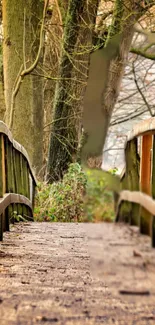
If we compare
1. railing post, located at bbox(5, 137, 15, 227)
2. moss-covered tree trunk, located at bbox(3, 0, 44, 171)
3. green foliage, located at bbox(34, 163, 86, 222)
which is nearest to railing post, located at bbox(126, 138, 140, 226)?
railing post, located at bbox(5, 137, 15, 227)

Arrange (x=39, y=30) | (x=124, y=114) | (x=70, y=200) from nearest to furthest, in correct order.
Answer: (x=124, y=114), (x=70, y=200), (x=39, y=30)

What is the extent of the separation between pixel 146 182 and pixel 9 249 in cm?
217

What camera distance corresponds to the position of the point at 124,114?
34cm

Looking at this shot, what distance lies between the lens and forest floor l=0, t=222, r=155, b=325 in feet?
0.76

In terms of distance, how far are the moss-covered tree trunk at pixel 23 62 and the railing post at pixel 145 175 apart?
21.8 feet

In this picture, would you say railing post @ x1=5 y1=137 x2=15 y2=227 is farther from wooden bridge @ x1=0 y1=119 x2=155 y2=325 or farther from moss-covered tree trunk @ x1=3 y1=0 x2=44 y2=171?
moss-covered tree trunk @ x1=3 y1=0 x2=44 y2=171

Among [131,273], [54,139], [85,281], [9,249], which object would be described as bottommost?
[54,139]

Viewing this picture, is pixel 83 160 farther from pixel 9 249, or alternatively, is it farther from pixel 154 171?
pixel 9 249

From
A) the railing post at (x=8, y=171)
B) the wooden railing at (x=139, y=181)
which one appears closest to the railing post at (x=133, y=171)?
the wooden railing at (x=139, y=181)

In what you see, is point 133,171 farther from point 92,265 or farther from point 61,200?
point 61,200

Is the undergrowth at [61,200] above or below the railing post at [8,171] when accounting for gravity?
below

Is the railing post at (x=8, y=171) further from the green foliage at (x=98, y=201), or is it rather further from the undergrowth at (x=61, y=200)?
the green foliage at (x=98, y=201)

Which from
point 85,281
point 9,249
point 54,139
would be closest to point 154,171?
point 85,281

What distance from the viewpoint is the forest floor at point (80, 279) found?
0.23 meters
